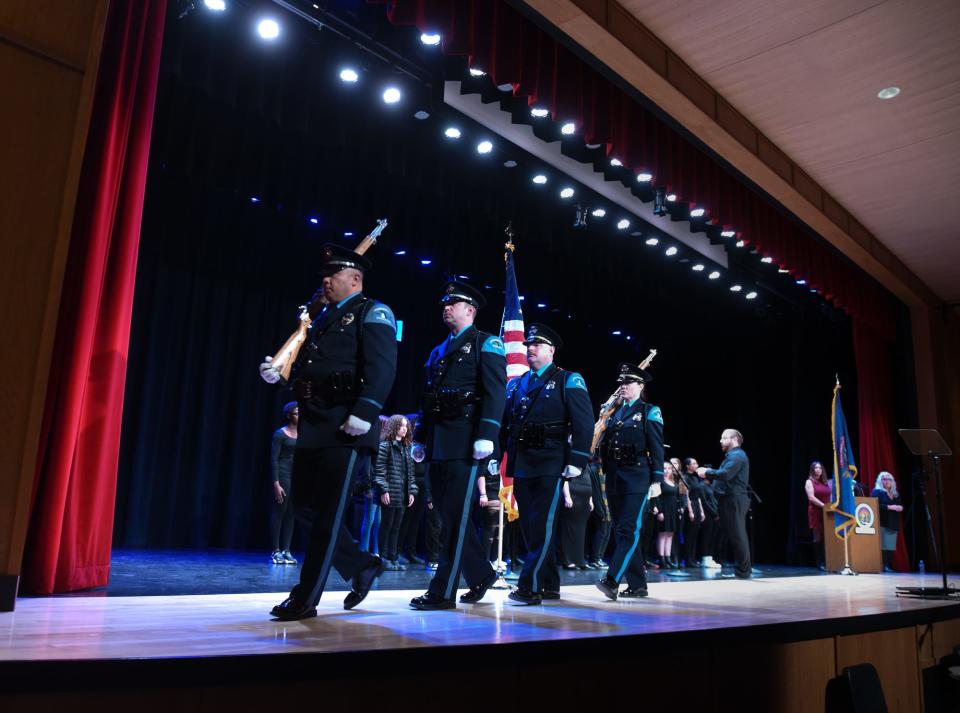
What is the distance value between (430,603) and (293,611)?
3.01 ft

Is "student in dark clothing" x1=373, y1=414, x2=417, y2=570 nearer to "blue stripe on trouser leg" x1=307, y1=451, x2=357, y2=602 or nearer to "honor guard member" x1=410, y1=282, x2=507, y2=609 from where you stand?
"honor guard member" x1=410, y1=282, x2=507, y2=609

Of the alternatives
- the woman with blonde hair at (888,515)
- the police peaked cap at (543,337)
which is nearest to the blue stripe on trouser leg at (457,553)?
the police peaked cap at (543,337)

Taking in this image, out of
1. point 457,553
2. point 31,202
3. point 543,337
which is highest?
point 31,202

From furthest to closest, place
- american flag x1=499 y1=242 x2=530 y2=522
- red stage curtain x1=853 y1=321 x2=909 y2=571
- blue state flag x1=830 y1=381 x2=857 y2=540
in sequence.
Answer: red stage curtain x1=853 y1=321 x2=909 y2=571 < blue state flag x1=830 y1=381 x2=857 y2=540 < american flag x1=499 y1=242 x2=530 y2=522

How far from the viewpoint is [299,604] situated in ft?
11.4

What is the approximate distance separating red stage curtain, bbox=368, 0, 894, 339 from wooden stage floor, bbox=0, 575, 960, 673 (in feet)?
12.7

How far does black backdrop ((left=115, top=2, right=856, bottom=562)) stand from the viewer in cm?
725

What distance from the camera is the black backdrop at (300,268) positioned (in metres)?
7.25

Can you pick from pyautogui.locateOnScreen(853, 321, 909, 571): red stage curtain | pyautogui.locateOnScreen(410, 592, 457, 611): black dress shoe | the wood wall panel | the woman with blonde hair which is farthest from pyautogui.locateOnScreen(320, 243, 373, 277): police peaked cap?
pyautogui.locateOnScreen(853, 321, 909, 571): red stage curtain

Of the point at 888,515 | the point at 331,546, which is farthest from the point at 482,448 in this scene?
the point at 888,515

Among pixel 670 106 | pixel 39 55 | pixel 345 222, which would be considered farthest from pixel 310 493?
pixel 345 222

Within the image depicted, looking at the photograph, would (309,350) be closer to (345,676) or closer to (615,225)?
(345,676)

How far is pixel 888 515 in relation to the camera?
1161cm

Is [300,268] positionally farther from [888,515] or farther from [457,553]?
[888,515]
